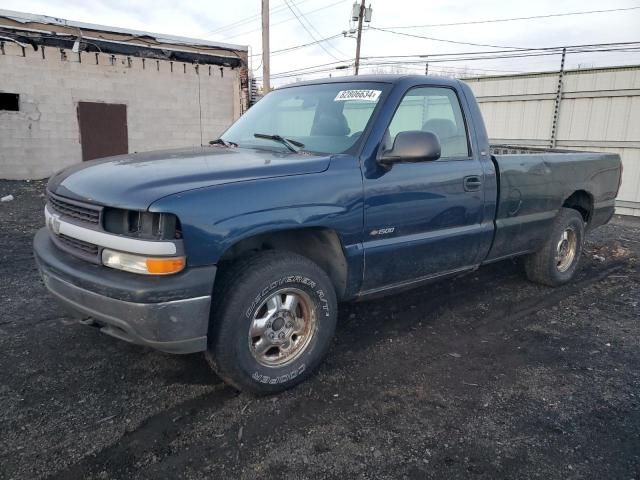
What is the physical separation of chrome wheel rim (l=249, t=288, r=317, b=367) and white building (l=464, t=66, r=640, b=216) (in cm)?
1102

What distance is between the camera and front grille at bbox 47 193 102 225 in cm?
262

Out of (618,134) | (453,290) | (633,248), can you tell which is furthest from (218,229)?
(618,134)

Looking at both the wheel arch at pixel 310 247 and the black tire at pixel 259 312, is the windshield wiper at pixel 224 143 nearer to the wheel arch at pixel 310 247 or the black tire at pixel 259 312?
the wheel arch at pixel 310 247

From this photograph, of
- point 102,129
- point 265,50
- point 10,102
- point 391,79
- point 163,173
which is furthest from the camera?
point 265,50

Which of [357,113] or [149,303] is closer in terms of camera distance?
[149,303]

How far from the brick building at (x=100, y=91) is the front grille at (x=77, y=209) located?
11.5 metres

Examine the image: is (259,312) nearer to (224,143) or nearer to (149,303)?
(149,303)

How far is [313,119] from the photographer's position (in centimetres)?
368

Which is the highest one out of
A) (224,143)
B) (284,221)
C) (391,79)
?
(391,79)

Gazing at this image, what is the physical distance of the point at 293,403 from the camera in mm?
2906

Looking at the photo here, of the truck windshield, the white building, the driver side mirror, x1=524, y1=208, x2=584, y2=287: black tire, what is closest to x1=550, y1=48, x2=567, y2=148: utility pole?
the white building

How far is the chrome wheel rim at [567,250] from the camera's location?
525cm

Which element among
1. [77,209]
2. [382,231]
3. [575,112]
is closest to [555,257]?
[382,231]

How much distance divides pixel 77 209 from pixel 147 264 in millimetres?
692
